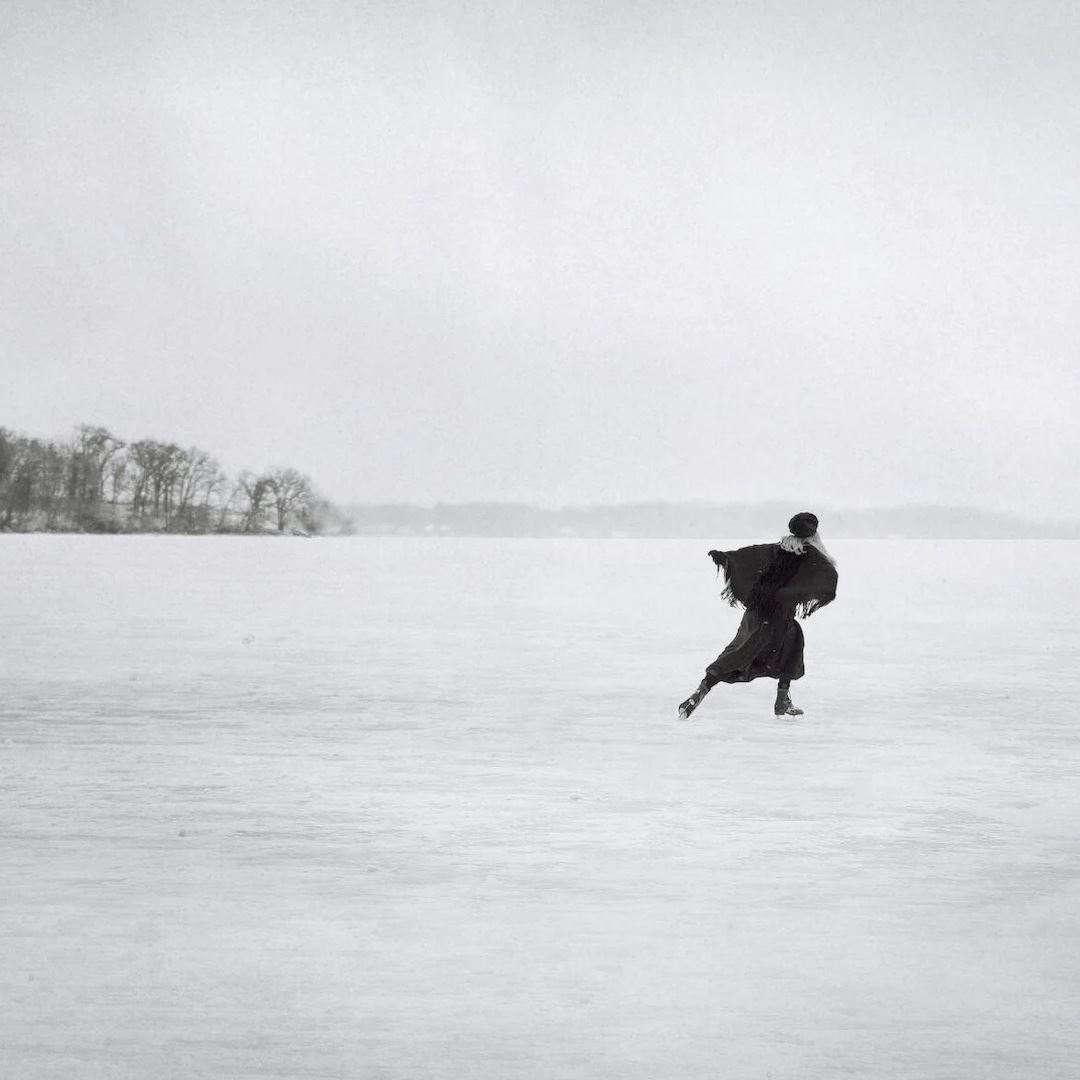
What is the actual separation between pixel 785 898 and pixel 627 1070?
194cm

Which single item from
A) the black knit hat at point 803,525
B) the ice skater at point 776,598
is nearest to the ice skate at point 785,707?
the ice skater at point 776,598

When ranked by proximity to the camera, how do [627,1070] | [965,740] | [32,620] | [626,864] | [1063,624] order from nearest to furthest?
[627,1070], [626,864], [965,740], [32,620], [1063,624]

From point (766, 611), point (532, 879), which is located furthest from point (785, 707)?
point (532, 879)

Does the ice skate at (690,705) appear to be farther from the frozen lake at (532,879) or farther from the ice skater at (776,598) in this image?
the frozen lake at (532,879)

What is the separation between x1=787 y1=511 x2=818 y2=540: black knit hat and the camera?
37.6ft

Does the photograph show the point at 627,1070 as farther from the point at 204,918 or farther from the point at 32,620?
the point at 32,620

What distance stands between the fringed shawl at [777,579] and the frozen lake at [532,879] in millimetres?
945

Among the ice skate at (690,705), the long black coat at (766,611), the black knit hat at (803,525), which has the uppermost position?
the black knit hat at (803,525)

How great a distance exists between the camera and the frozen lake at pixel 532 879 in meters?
4.03

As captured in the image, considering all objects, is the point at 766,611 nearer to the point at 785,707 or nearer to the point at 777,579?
the point at 777,579

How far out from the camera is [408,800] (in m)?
7.75

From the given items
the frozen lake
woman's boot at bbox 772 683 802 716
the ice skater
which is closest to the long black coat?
the ice skater

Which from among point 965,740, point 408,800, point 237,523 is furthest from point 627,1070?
point 237,523

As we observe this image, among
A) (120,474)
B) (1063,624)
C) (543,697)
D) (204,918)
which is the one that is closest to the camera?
(204,918)
